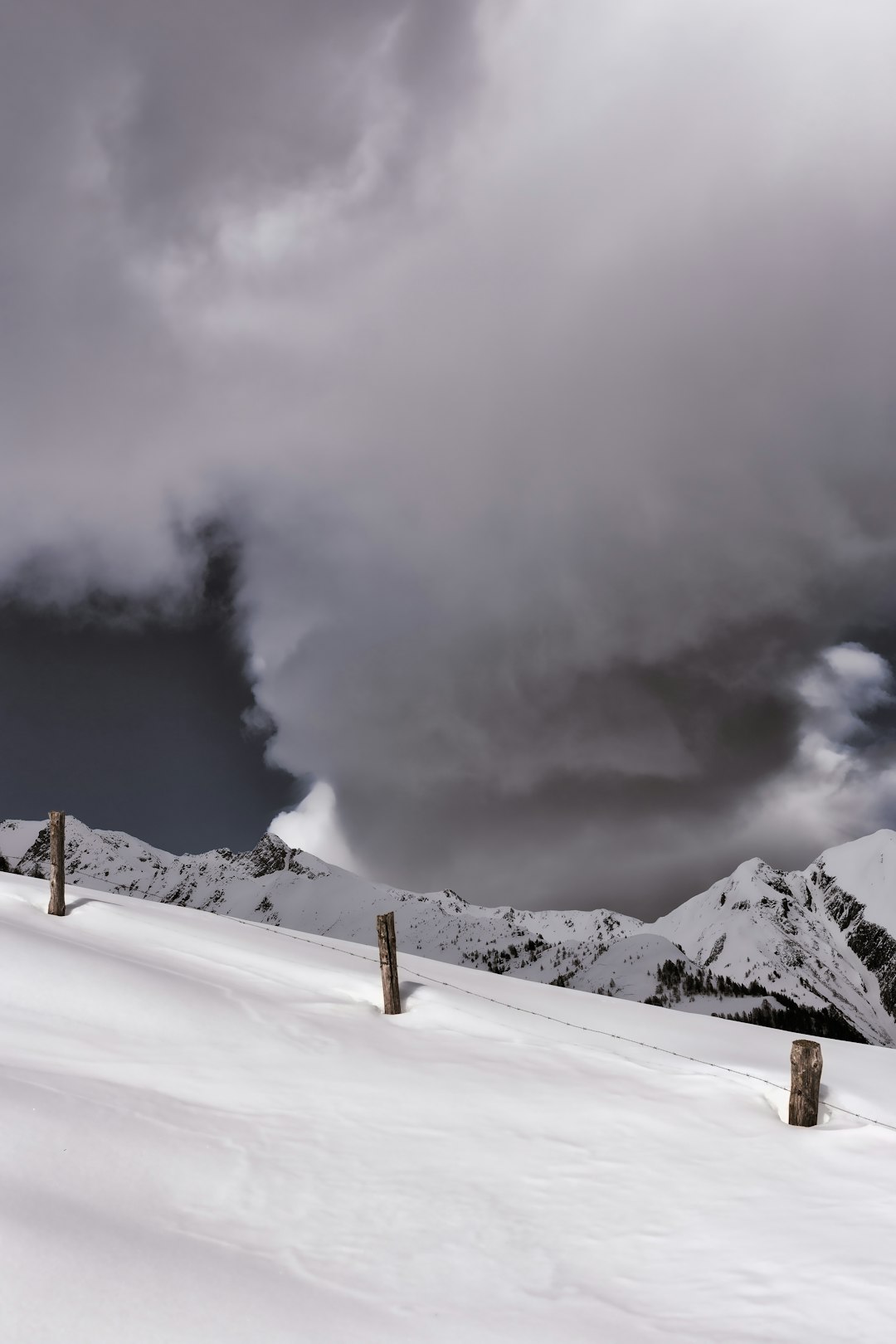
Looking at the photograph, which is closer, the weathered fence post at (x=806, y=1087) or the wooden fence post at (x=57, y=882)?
the weathered fence post at (x=806, y=1087)

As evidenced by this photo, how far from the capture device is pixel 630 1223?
7.73m

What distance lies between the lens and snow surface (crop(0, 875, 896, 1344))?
5.63 meters

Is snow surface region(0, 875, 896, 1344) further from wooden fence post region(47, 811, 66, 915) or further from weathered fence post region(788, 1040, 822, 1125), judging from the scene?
wooden fence post region(47, 811, 66, 915)

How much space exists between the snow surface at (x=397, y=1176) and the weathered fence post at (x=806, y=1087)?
0.30m

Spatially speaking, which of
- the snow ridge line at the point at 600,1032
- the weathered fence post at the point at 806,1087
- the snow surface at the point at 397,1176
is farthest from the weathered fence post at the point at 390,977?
the weathered fence post at the point at 806,1087

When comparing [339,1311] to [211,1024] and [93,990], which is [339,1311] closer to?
[211,1024]

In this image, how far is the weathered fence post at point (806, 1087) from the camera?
1092cm

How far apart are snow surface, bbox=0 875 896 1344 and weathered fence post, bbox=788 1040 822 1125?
0.30 m

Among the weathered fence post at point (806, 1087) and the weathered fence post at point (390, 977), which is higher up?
the weathered fence post at point (390, 977)

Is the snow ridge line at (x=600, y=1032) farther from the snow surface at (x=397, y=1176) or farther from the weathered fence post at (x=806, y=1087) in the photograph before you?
the weathered fence post at (x=806, y=1087)

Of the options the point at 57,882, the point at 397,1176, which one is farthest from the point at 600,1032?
the point at 57,882

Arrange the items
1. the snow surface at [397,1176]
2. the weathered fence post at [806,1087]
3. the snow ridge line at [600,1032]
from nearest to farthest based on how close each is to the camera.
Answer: the snow surface at [397,1176] < the weathered fence post at [806,1087] < the snow ridge line at [600,1032]

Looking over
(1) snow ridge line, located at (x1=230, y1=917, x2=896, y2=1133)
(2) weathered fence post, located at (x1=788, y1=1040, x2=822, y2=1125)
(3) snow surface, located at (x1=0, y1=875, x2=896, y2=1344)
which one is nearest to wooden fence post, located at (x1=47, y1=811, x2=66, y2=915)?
(3) snow surface, located at (x1=0, y1=875, x2=896, y2=1344)

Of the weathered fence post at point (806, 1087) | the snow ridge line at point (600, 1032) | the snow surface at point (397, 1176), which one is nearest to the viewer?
the snow surface at point (397, 1176)
